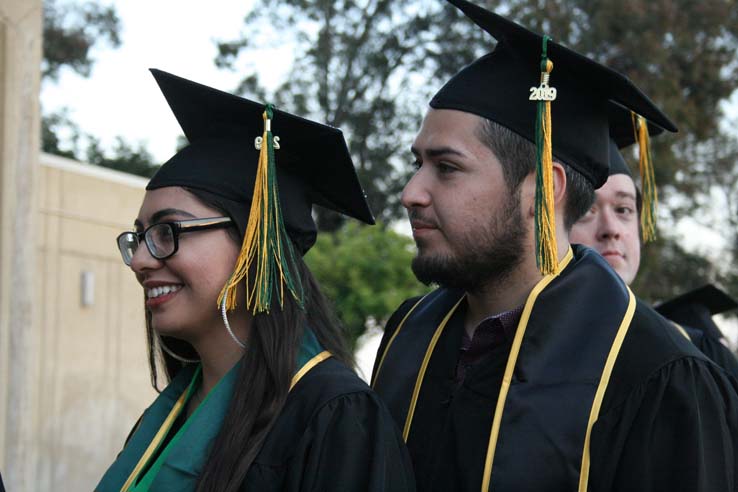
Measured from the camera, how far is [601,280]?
267cm

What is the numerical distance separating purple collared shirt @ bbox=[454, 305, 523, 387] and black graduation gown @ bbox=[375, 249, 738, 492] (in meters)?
0.11

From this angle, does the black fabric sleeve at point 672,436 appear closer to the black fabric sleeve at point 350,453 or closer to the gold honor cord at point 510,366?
the gold honor cord at point 510,366

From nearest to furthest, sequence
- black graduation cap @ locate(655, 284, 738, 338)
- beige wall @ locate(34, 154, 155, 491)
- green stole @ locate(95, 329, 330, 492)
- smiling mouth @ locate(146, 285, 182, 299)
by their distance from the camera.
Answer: green stole @ locate(95, 329, 330, 492), smiling mouth @ locate(146, 285, 182, 299), black graduation cap @ locate(655, 284, 738, 338), beige wall @ locate(34, 154, 155, 491)

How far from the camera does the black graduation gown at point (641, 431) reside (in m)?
2.27

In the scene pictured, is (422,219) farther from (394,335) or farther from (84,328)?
(84,328)

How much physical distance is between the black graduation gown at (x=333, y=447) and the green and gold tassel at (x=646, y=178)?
1523 mm

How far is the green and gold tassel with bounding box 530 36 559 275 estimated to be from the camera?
2.61m

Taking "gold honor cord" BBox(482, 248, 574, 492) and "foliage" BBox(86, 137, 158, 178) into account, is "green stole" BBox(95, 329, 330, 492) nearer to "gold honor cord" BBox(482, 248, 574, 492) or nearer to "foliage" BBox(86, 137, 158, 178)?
"gold honor cord" BBox(482, 248, 574, 492)

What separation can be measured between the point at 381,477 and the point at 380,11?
63.4ft

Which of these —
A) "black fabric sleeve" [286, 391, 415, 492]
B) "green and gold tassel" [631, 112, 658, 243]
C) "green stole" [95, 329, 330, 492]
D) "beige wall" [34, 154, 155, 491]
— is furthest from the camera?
"beige wall" [34, 154, 155, 491]

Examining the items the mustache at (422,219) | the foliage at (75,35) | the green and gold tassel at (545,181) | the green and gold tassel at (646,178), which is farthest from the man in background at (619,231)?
the foliage at (75,35)

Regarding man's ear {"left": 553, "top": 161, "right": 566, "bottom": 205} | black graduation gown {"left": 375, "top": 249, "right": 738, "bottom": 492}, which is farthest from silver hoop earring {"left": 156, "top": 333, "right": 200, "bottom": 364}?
man's ear {"left": 553, "top": 161, "right": 566, "bottom": 205}

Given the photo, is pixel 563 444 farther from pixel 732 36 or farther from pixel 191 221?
pixel 732 36

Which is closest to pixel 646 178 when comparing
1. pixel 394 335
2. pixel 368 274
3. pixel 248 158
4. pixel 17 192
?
pixel 394 335
